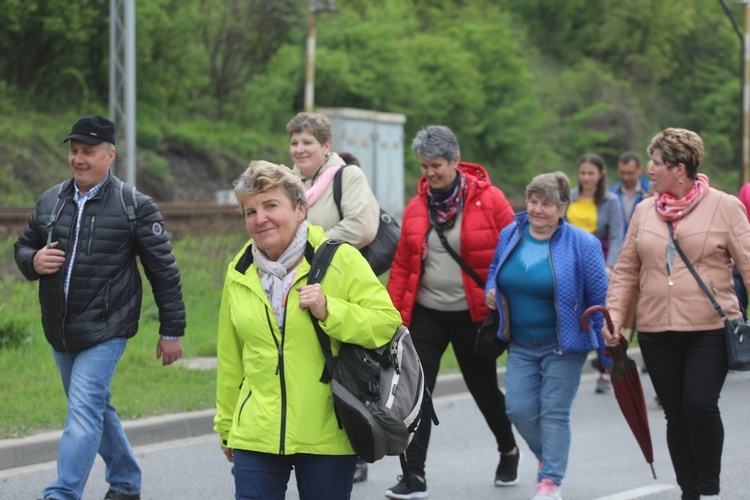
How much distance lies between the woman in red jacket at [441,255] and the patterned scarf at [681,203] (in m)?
1.02

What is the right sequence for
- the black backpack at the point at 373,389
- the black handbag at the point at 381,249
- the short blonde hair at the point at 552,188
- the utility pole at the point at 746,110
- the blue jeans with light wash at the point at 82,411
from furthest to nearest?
the utility pole at the point at 746,110 → the black handbag at the point at 381,249 → the short blonde hair at the point at 552,188 → the blue jeans with light wash at the point at 82,411 → the black backpack at the point at 373,389

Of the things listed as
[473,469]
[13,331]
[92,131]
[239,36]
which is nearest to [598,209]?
[473,469]

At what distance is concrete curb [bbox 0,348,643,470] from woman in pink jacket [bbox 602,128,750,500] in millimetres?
3755

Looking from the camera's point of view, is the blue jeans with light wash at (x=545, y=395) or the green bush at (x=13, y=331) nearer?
the blue jeans with light wash at (x=545, y=395)

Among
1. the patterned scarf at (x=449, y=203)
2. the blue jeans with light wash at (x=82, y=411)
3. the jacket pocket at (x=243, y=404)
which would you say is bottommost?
the blue jeans with light wash at (x=82, y=411)

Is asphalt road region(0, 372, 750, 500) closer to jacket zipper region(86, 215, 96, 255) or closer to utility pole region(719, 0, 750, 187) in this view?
jacket zipper region(86, 215, 96, 255)

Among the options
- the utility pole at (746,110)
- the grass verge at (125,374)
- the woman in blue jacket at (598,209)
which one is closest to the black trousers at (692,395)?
the grass verge at (125,374)

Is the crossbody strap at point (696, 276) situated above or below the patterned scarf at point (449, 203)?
below

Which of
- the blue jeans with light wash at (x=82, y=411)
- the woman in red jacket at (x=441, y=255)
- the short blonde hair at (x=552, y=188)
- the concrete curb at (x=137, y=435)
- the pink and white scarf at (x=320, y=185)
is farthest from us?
the concrete curb at (x=137, y=435)

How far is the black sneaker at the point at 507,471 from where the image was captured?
7.07 metres

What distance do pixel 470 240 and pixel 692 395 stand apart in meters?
1.55

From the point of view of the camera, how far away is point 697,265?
570 cm

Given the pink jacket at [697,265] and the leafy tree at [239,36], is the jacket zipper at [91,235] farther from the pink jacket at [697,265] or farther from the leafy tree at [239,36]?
the leafy tree at [239,36]

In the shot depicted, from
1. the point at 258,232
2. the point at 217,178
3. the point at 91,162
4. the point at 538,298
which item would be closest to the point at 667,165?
the point at 538,298
